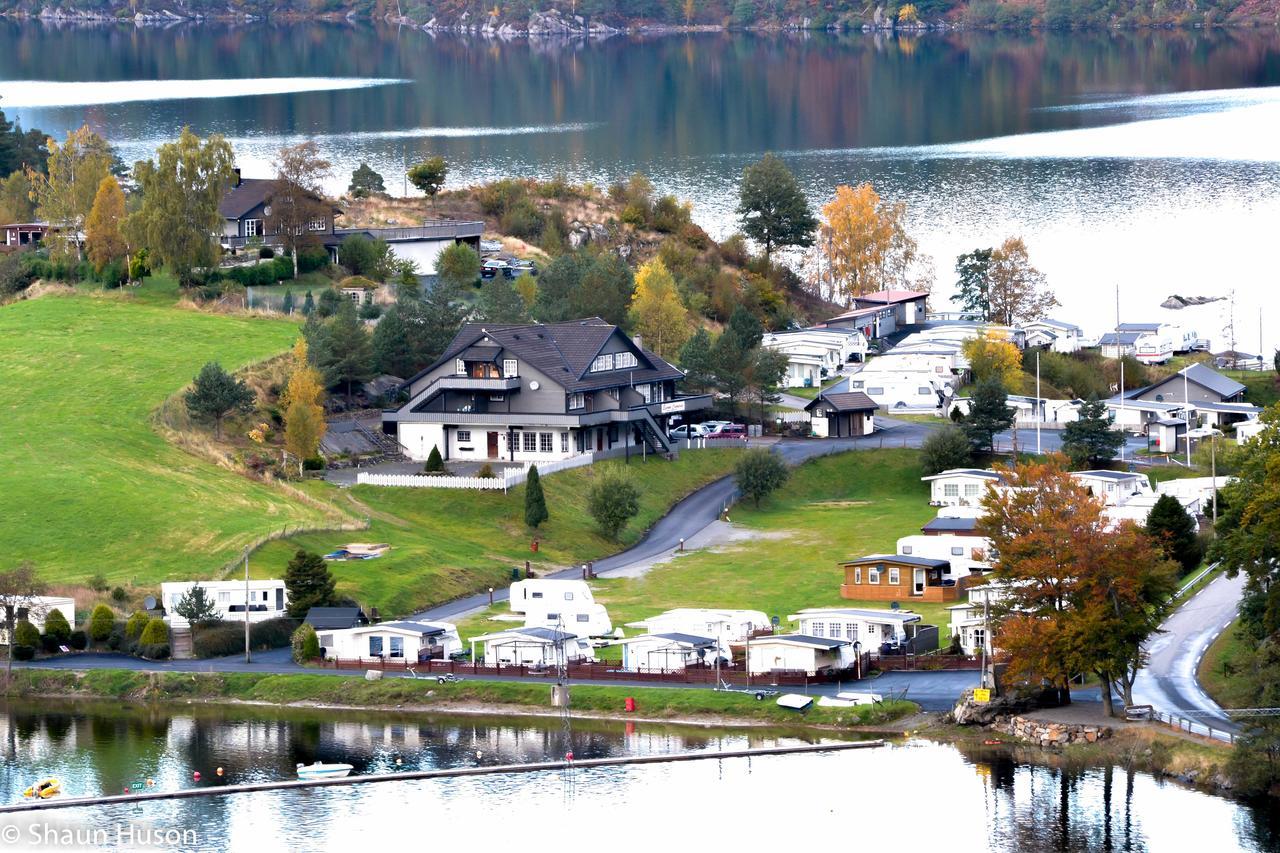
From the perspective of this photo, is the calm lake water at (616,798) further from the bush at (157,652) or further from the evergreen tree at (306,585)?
the evergreen tree at (306,585)

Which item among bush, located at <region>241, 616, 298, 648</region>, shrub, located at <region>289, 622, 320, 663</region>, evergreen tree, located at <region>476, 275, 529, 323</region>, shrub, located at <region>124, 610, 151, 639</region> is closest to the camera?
shrub, located at <region>289, 622, 320, 663</region>

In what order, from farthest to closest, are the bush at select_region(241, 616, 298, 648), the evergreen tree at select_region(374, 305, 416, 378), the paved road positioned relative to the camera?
the evergreen tree at select_region(374, 305, 416, 378), the bush at select_region(241, 616, 298, 648), the paved road

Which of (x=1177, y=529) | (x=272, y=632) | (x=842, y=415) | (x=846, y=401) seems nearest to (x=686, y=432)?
(x=842, y=415)

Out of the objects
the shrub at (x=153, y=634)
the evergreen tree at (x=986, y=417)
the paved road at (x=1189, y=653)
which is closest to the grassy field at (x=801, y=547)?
the evergreen tree at (x=986, y=417)

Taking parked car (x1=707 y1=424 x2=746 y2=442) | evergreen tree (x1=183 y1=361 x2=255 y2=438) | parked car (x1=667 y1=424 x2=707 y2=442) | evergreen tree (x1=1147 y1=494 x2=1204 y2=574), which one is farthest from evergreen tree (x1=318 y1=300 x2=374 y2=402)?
evergreen tree (x1=1147 y1=494 x2=1204 y2=574)

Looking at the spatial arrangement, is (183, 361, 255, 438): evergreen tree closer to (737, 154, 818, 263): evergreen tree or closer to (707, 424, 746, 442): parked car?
(707, 424, 746, 442): parked car

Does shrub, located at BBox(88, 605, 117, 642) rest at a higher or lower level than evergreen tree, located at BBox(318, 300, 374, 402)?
lower
